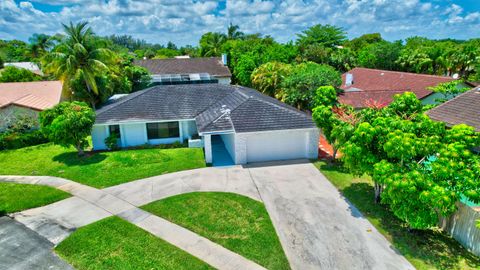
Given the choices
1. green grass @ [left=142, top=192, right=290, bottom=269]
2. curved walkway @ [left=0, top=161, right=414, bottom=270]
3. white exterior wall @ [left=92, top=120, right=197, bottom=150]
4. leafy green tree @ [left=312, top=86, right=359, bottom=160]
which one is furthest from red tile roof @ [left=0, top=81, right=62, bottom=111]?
leafy green tree @ [left=312, top=86, right=359, bottom=160]

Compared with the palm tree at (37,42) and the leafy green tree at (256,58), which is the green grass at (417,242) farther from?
the palm tree at (37,42)

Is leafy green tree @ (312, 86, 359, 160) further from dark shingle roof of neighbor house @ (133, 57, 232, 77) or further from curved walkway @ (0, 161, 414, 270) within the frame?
dark shingle roof of neighbor house @ (133, 57, 232, 77)

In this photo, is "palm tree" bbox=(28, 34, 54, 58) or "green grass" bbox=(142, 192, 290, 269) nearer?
"green grass" bbox=(142, 192, 290, 269)

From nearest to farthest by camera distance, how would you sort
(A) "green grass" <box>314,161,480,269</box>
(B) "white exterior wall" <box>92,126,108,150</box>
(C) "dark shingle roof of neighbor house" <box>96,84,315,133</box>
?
(A) "green grass" <box>314,161,480,269</box> → (C) "dark shingle roof of neighbor house" <box>96,84,315,133</box> → (B) "white exterior wall" <box>92,126,108,150</box>

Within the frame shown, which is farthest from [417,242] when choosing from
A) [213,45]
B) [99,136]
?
[213,45]

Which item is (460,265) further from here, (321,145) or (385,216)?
(321,145)

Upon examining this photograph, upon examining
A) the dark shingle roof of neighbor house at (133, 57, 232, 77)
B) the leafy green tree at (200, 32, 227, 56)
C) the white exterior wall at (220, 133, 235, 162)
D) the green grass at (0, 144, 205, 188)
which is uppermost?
the leafy green tree at (200, 32, 227, 56)

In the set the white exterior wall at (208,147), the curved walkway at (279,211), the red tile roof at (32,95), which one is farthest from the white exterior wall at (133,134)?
the red tile roof at (32,95)

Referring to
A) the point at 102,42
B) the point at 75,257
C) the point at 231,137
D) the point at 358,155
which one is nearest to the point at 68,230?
the point at 75,257
